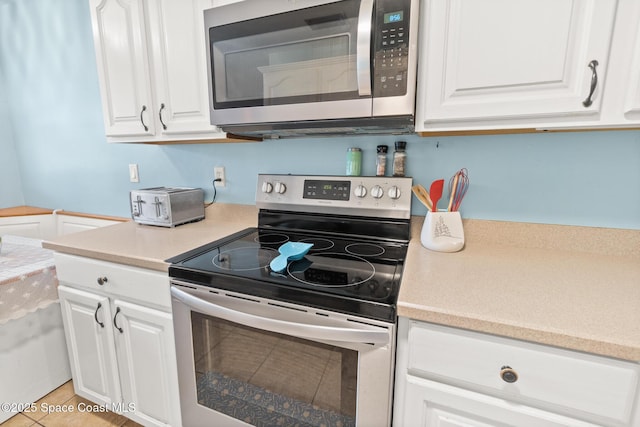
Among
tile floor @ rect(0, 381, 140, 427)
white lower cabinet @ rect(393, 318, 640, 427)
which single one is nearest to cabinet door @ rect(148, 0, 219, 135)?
white lower cabinet @ rect(393, 318, 640, 427)

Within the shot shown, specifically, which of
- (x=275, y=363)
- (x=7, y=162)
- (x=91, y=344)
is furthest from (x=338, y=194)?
(x=7, y=162)

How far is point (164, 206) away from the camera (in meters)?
1.49

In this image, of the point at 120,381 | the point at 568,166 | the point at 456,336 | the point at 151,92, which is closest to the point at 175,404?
the point at 120,381

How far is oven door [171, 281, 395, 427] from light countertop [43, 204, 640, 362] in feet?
0.55

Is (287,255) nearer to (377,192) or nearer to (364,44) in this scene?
(377,192)

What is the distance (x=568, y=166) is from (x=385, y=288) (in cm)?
85

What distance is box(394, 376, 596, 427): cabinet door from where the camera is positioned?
674 millimetres

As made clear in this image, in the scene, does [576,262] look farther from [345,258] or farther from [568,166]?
[345,258]

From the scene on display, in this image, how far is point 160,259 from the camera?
3.46 feet

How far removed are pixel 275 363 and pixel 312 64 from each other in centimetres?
98

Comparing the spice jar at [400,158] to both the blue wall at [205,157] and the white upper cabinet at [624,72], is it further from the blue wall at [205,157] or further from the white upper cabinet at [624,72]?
the white upper cabinet at [624,72]

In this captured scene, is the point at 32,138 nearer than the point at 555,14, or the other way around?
the point at 555,14


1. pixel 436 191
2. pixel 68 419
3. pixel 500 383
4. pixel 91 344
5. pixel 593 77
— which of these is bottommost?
pixel 68 419

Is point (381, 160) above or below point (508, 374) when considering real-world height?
above
